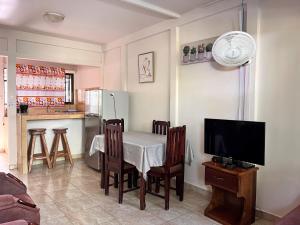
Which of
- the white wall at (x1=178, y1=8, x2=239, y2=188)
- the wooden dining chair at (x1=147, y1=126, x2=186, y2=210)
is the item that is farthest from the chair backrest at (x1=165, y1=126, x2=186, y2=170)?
the white wall at (x1=178, y1=8, x2=239, y2=188)

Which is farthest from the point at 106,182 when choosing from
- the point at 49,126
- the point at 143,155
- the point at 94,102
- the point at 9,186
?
the point at 49,126

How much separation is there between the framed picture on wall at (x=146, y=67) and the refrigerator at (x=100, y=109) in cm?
53

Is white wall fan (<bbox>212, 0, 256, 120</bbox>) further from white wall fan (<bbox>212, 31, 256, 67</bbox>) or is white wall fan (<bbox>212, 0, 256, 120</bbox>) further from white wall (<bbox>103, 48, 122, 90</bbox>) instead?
white wall (<bbox>103, 48, 122, 90</bbox>)

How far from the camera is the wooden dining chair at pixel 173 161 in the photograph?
282 centimetres

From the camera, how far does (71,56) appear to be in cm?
503

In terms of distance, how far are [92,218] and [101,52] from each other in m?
3.87

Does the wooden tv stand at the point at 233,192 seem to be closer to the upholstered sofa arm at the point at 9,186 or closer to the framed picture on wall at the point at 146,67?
the upholstered sofa arm at the point at 9,186

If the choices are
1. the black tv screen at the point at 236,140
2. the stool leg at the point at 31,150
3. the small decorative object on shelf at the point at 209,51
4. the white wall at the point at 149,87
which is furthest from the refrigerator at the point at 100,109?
the black tv screen at the point at 236,140

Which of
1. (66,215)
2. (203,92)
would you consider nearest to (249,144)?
(203,92)

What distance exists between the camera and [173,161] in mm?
2926

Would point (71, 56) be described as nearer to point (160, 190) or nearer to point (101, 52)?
point (101, 52)

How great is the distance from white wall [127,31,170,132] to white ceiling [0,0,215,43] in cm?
33

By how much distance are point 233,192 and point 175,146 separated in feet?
2.72

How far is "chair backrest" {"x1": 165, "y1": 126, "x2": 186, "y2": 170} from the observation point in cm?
280
